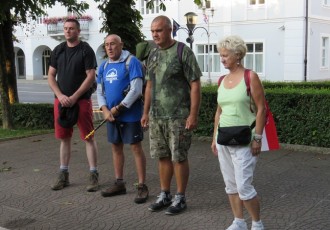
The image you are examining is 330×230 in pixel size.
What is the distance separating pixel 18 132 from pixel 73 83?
17.9 feet

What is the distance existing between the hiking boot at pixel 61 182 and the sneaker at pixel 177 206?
172cm

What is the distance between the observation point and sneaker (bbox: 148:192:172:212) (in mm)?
4836

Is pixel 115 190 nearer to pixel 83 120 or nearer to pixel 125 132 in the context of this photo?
pixel 125 132

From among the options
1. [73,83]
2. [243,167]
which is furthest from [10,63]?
[243,167]

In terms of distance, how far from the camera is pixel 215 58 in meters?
33.2

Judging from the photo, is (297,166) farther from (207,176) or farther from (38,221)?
(38,221)

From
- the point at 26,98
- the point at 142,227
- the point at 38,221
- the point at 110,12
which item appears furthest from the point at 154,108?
the point at 26,98

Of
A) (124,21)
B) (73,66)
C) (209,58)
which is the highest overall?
(124,21)

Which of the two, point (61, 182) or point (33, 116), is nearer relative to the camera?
point (61, 182)

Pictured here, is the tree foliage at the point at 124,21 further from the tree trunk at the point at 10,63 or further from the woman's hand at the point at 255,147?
the woman's hand at the point at 255,147

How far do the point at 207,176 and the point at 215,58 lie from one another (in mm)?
27590

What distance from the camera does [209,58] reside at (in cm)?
3297

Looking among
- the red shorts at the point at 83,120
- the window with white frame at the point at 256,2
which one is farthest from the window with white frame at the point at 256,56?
the red shorts at the point at 83,120

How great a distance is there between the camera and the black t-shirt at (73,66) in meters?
5.60
